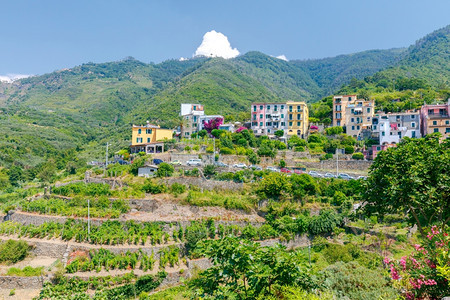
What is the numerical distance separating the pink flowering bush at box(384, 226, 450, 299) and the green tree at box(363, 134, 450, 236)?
1.79m

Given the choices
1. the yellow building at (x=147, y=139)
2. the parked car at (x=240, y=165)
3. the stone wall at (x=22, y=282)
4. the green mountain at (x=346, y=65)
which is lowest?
the stone wall at (x=22, y=282)

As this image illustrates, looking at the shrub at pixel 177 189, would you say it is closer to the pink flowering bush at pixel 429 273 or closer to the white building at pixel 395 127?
the pink flowering bush at pixel 429 273

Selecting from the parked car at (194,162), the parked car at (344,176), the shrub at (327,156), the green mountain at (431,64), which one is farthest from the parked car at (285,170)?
the green mountain at (431,64)

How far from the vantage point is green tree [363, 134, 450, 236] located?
938cm

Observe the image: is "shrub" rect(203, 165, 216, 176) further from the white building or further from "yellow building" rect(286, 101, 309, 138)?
the white building

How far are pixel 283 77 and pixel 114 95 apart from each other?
A: 75399 millimetres

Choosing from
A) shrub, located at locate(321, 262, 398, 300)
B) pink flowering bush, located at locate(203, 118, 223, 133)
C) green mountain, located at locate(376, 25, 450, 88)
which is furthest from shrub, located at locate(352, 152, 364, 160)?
green mountain, located at locate(376, 25, 450, 88)

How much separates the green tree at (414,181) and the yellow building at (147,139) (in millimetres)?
30534

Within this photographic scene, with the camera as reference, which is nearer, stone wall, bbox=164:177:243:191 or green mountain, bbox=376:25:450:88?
stone wall, bbox=164:177:243:191

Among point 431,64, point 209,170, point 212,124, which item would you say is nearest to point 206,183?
point 209,170

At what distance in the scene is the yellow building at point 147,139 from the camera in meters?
38.1

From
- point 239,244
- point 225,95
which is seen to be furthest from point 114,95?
point 239,244

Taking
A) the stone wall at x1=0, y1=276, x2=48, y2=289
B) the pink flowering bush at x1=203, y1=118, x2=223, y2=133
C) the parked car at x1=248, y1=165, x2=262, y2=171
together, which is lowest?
the stone wall at x1=0, y1=276, x2=48, y2=289

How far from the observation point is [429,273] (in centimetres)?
691
